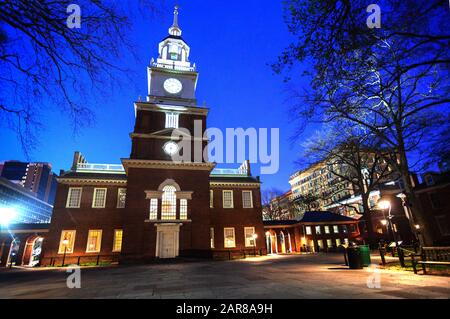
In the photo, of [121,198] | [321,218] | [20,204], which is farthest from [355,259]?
[20,204]

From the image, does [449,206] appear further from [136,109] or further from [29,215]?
[29,215]

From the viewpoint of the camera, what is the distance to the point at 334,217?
1559 inches

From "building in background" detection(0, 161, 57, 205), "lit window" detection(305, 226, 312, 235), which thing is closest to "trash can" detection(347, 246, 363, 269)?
"lit window" detection(305, 226, 312, 235)

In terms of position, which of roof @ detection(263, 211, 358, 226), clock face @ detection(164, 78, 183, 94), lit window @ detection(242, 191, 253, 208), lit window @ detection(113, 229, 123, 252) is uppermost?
clock face @ detection(164, 78, 183, 94)

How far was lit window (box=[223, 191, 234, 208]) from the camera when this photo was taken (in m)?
30.3

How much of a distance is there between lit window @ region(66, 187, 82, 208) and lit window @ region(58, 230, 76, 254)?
281cm

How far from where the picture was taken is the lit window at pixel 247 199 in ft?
101

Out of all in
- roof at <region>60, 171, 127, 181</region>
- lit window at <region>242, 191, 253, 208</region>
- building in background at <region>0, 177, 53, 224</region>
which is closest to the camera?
roof at <region>60, 171, 127, 181</region>

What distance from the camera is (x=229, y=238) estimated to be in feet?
94.9

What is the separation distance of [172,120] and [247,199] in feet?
45.4

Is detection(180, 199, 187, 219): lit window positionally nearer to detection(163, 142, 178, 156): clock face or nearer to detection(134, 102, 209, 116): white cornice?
detection(163, 142, 178, 156): clock face

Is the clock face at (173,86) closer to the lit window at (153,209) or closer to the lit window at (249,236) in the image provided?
the lit window at (153,209)

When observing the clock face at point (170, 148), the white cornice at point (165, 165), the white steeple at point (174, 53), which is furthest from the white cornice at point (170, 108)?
the white cornice at point (165, 165)

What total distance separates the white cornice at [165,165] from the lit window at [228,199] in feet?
22.3
